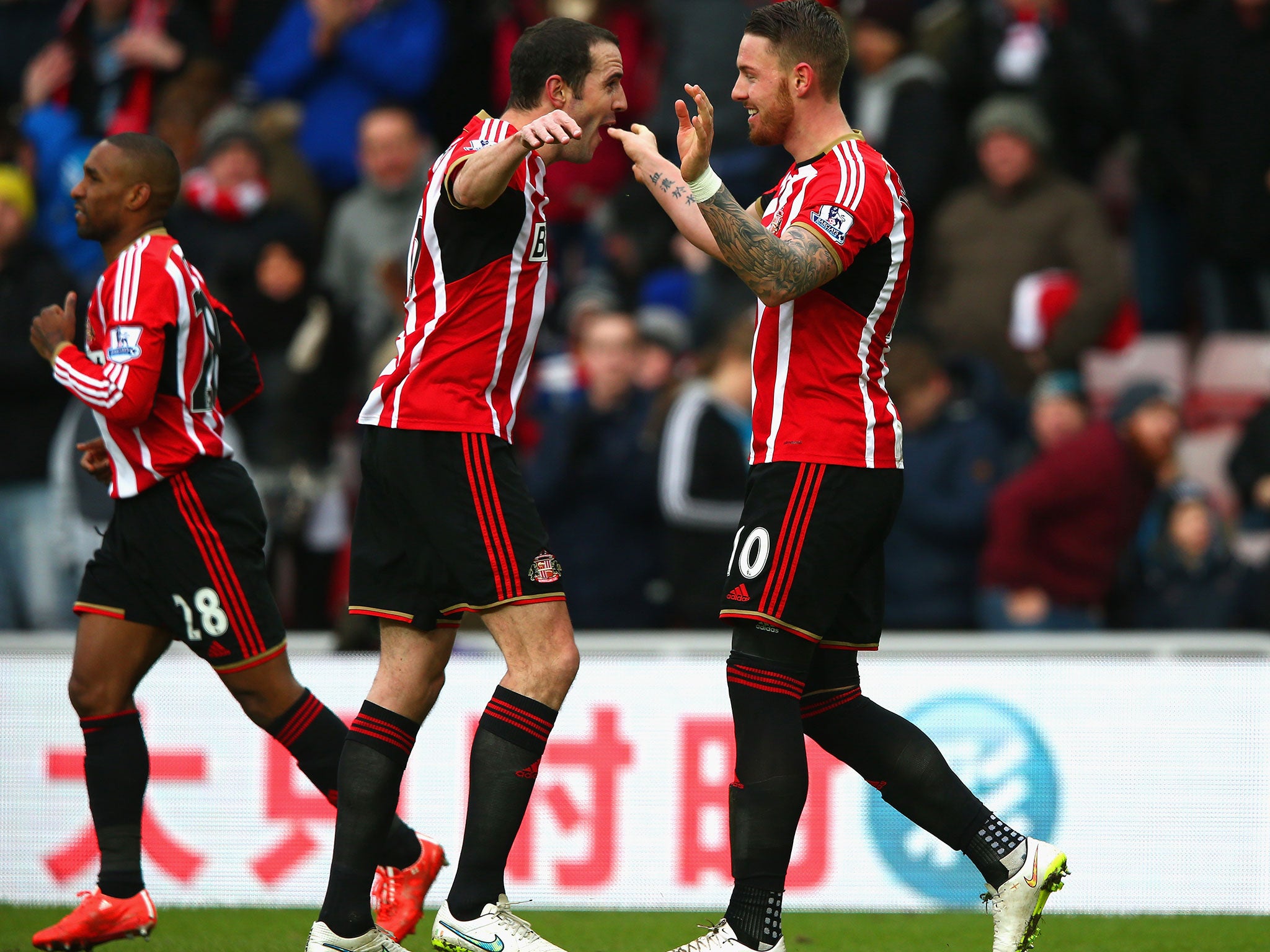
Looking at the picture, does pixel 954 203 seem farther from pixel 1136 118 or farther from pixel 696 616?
pixel 696 616

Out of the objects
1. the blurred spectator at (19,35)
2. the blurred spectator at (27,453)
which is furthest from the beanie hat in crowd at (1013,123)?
the blurred spectator at (19,35)

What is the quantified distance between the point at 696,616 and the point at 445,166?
3898 mm

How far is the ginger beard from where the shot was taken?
16.1 feet

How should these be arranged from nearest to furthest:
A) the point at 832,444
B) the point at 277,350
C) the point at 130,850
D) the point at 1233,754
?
the point at 832,444, the point at 130,850, the point at 1233,754, the point at 277,350

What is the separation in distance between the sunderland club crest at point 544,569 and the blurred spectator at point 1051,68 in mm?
6173

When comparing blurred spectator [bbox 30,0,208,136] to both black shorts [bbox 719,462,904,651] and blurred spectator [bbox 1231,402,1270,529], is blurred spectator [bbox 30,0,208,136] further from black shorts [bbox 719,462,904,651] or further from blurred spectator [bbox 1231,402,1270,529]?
black shorts [bbox 719,462,904,651]

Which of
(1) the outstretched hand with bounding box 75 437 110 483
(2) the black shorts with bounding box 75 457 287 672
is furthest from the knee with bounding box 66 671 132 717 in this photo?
(1) the outstretched hand with bounding box 75 437 110 483

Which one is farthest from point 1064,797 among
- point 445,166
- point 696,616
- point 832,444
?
point 445,166

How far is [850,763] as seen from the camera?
5082 millimetres

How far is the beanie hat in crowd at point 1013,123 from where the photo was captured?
9523 mm

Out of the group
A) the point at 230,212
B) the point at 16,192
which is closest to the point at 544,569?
the point at 230,212

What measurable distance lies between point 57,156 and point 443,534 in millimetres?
7119

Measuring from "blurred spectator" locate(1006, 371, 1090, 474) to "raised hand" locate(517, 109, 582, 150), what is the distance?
4567 mm

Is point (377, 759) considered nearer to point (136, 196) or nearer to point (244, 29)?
point (136, 196)
